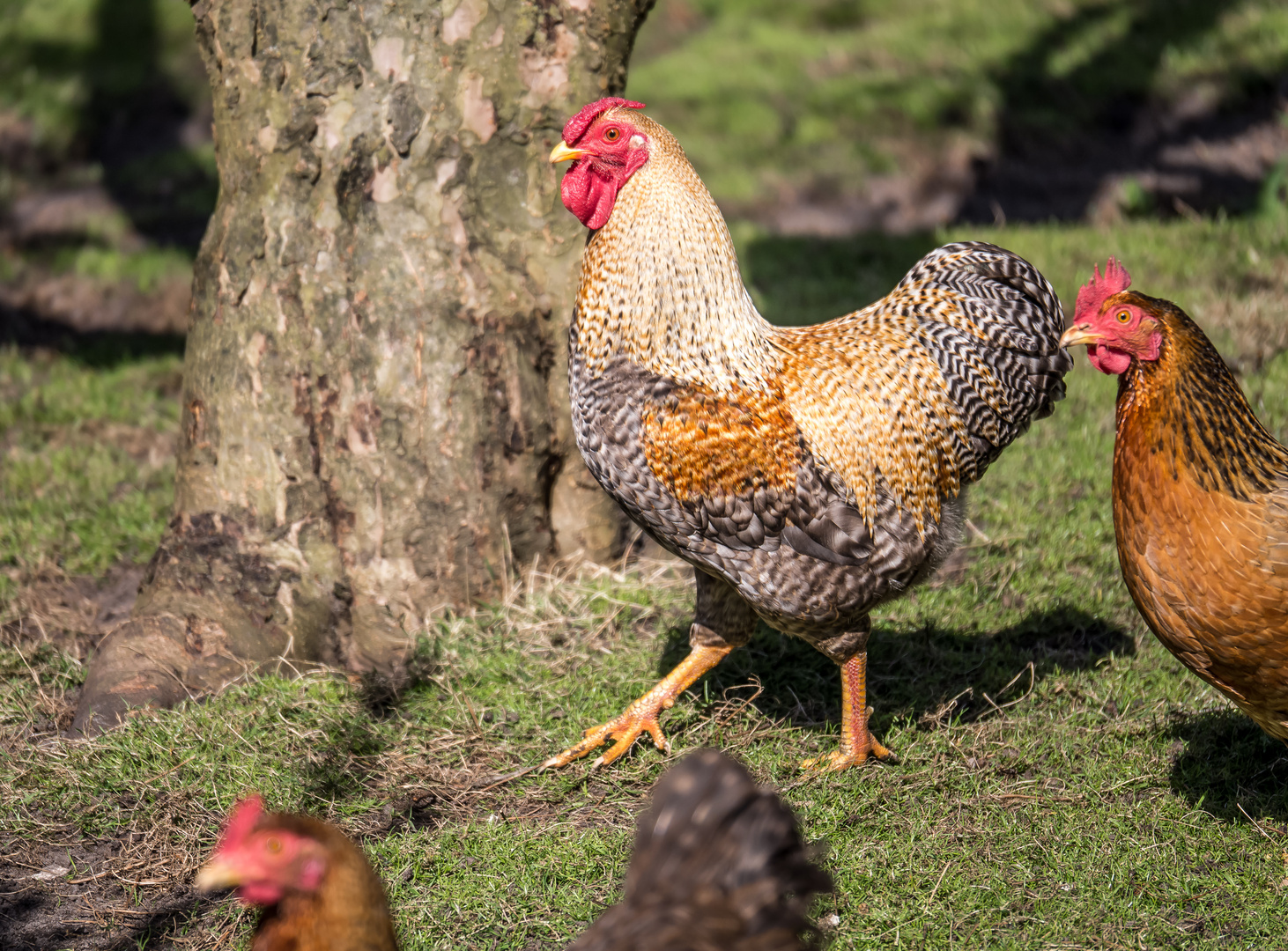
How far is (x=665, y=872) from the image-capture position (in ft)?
7.64

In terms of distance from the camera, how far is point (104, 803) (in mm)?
3793

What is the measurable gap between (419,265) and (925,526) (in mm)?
2212

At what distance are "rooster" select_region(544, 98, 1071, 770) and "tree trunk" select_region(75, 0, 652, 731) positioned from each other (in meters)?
0.78

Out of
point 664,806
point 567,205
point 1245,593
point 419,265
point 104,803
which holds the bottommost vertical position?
point 104,803

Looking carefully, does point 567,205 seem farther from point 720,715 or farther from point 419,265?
point 720,715

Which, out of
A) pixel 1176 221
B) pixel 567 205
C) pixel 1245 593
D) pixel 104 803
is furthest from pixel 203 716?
pixel 1176 221

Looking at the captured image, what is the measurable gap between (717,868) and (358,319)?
9.42ft

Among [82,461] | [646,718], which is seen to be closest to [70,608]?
[82,461]

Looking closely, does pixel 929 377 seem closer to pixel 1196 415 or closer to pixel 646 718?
pixel 1196 415

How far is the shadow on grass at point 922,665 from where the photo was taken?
434 centimetres

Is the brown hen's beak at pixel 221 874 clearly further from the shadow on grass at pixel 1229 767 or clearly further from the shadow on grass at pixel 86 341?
the shadow on grass at pixel 86 341

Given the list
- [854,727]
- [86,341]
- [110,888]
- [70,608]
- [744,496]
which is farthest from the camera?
[86,341]

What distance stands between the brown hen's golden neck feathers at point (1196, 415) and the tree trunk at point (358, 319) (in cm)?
235

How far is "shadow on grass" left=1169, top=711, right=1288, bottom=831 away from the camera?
3662mm
